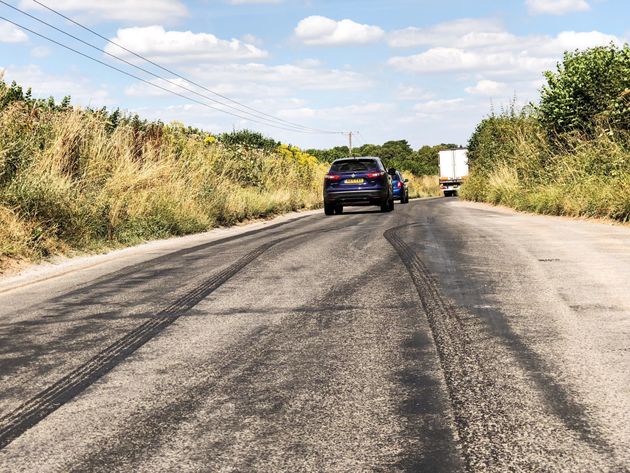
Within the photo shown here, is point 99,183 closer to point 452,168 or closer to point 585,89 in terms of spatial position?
Answer: point 585,89

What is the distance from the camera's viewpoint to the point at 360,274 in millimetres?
8977

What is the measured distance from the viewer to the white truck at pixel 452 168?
5391 cm

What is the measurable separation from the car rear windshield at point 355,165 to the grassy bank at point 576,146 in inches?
185

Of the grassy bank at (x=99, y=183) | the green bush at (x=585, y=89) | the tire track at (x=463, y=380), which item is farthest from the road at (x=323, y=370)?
the green bush at (x=585, y=89)

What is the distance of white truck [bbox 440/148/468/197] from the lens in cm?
5391

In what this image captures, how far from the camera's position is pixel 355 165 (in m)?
25.2

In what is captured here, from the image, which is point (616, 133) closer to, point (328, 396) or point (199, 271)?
point (199, 271)

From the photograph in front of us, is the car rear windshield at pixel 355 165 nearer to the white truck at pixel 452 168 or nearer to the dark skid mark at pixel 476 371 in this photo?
the dark skid mark at pixel 476 371

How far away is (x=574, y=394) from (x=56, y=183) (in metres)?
10.5

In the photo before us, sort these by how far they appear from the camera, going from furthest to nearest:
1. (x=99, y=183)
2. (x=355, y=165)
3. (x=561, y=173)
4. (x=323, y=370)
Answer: (x=355, y=165)
(x=561, y=173)
(x=99, y=183)
(x=323, y=370)

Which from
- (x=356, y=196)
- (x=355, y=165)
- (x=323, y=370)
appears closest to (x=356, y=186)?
(x=356, y=196)

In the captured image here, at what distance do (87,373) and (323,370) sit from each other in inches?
58.1

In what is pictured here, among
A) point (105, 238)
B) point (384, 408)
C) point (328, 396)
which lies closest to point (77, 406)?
point (328, 396)

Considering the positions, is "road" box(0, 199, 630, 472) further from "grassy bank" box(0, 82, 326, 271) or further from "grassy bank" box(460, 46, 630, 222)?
"grassy bank" box(460, 46, 630, 222)
